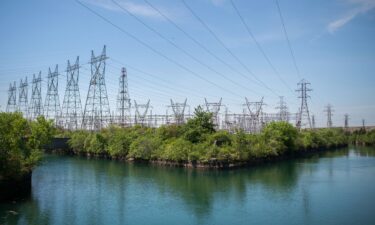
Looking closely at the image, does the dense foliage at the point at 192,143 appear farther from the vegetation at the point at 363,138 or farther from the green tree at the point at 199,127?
the vegetation at the point at 363,138

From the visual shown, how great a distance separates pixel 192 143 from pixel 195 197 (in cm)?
2406

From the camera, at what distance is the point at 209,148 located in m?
53.0

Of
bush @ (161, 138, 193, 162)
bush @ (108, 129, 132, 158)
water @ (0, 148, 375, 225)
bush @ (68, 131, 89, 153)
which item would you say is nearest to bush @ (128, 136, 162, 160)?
bush @ (161, 138, 193, 162)

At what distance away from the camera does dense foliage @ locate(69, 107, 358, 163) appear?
5388 cm

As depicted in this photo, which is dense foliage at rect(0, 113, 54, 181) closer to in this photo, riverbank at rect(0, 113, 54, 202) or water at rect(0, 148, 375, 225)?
riverbank at rect(0, 113, 54, 202)

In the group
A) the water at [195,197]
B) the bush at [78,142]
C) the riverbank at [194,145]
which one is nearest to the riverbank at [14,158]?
the water at [195,197]

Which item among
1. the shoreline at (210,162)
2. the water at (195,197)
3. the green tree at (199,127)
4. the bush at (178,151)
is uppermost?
the green tree at (199,127)

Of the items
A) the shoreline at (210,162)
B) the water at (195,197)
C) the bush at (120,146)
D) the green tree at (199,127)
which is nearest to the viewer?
the water at (195,197)

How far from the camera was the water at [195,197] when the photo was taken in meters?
25.4

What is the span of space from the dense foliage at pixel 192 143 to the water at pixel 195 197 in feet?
14.1

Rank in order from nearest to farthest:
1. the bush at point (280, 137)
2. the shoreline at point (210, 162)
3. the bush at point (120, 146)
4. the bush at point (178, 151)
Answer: the shoreline at point (210, 162), the bush at point (178, 151), the bush at point (280, 137), the bush at point (120, 146)

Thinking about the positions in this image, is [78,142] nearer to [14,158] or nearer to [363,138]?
[14,158]

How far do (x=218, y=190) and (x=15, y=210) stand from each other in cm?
1883

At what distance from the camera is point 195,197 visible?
33406 millimetres
